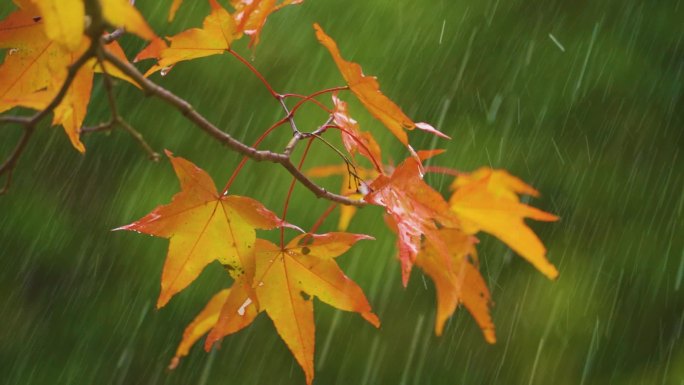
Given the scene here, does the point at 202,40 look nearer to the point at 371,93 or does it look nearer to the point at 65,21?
the point at 371,93

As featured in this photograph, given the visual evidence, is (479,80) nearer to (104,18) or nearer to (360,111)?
(360,111)

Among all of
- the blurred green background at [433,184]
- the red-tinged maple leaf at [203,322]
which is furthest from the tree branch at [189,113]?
the blurred green background at [433,184]

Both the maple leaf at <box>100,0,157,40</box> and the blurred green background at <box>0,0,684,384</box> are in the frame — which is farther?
the blurred green background at <box>0,0,684,384</box>

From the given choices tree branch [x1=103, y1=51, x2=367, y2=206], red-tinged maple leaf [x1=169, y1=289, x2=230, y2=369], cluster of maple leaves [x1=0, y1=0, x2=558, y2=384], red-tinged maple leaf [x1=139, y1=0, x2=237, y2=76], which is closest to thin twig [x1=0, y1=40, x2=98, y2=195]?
tree branch [x1=103, y1=51, x2=367, y2=206]

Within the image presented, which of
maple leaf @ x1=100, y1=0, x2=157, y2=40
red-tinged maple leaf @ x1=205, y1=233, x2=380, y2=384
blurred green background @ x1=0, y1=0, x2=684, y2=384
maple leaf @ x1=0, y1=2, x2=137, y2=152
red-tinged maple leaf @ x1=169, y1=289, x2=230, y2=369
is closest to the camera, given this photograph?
maple leaf @ x1=100, y1=0, x2=157, y2=40

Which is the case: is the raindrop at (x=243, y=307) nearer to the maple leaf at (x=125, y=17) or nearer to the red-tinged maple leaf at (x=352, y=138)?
the red-tinged maple leaf at (x=352, y=138)

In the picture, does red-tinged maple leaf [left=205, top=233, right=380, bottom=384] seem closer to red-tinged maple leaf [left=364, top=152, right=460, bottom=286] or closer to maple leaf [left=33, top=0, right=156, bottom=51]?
red-tinged maple leaf [left=364, top=152, right=460, bottom=286]

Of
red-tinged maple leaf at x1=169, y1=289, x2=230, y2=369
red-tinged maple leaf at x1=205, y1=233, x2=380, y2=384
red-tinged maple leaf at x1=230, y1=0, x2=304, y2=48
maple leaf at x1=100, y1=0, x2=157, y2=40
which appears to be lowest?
red-tinged maple leaf at x1=169, y1=289, x2=230, y2=369
